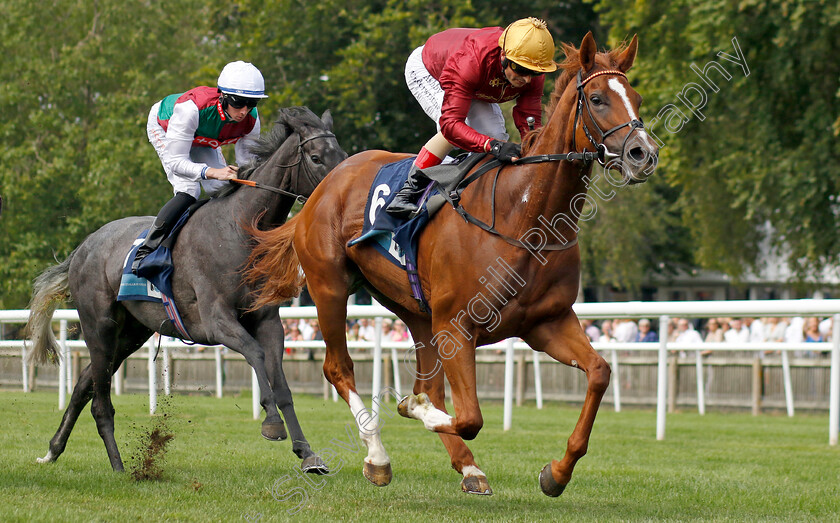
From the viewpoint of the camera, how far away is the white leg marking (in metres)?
5.03

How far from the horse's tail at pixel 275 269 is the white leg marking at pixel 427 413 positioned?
1262 millimetres

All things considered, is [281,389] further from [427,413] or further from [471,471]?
[471,471]

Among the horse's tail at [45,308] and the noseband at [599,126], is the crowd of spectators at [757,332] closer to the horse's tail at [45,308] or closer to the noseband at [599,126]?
the horse's tail at [45,308]

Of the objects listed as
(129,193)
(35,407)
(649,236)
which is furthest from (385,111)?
(35,407)

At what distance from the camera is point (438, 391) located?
5734 mm

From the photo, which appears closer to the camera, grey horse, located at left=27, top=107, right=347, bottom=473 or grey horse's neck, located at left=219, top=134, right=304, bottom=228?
grey horse, located at left=27, top=107, right=347, bottom=473

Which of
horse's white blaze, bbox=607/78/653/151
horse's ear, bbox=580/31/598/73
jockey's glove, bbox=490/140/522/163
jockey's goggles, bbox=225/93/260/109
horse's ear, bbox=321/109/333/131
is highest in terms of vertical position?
jockey's goggles, bbox=225/93/260/109

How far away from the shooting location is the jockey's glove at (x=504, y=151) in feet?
16.4

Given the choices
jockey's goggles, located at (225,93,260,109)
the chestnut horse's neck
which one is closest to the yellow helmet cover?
the chestnut horse's neck

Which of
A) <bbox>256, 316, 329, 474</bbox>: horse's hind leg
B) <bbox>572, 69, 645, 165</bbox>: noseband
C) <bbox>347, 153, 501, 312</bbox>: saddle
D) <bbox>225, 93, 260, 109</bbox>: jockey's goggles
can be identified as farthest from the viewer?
<bbox>225, 93, 260, 109</bbox>: jockey's goggles

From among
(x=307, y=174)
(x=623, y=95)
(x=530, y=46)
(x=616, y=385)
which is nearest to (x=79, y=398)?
(x=307, y=174)

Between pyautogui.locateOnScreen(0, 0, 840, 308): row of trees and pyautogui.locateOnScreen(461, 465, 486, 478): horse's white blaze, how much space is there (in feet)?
40.0

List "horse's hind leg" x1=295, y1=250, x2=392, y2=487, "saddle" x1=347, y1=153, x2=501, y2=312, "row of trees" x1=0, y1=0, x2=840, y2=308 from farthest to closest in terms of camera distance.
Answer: "row of trees" x1=0, y1=0, x2=840, y2=308 → "horse's hind leg" x1=295, y1=250, x2=392, y2=487 → "saddle" x1=347, y1=153, x2=501, y2=312

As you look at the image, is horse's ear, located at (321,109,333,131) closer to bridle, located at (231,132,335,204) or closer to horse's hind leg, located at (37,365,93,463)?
bridle, located at (231,132,335,204)
